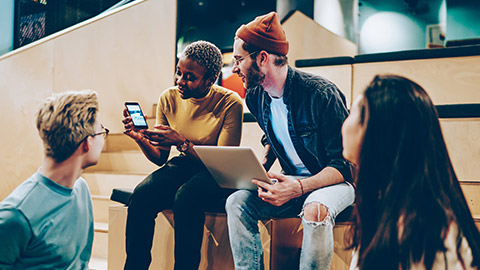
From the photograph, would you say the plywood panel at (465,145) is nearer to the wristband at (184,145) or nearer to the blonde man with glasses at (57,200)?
the wristband at (184,145)

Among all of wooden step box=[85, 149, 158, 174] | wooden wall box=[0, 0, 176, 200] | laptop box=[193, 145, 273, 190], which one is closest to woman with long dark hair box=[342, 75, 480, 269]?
laptop box=[193, 145, 273, 190]

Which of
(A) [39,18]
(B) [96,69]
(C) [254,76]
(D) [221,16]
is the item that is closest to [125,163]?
(B) [96,69]

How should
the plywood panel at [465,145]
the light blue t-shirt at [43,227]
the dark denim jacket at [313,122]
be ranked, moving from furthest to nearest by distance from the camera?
the plywood panel at [465,145], the dark denim jacket at [313,122], the light blue t-shirt at [43,227]

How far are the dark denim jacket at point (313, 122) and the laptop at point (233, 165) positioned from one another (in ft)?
0.88

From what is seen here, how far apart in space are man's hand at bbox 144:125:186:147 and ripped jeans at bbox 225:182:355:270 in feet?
1.21

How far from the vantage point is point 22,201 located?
92 centimetres

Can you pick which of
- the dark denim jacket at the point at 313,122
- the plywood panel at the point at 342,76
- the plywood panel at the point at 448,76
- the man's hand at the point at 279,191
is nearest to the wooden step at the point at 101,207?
the dark denim jacket at the point at 313,122

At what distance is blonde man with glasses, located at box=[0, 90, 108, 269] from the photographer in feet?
2.96

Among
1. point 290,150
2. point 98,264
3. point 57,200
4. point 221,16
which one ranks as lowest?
point 98,264

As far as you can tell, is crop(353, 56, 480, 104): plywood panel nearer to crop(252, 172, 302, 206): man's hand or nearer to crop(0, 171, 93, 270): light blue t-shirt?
crop(252, 172, 302, 206): man's hand

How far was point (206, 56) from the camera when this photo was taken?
1827 millimetres

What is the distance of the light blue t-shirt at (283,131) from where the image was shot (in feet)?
5.58

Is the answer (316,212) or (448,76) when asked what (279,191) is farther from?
(448,76)

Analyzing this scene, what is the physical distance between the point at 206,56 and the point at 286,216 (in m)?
0.80
